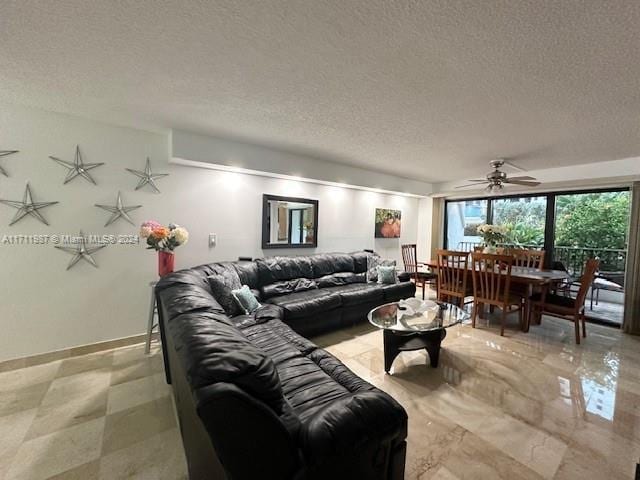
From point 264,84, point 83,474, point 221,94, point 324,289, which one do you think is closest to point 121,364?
point 83,474

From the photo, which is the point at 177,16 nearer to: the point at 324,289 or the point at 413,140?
the point at 413,140

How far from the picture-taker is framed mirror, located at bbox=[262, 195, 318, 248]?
13.3ft

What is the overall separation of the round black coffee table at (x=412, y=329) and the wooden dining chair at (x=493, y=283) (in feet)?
3.04

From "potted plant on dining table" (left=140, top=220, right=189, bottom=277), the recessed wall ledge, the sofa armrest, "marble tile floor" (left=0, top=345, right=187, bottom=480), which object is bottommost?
"marble tile floor" (left=0, top=345, right=187, bottom=480)

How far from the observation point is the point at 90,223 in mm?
2871

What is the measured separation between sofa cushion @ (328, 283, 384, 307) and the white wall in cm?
154

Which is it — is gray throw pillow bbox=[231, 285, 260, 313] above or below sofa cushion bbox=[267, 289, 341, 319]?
above

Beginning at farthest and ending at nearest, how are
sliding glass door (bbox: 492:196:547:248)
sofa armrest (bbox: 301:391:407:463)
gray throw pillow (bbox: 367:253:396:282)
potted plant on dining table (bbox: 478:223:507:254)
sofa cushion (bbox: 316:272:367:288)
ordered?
sliding glass door (bbox: 492:196:547:248) < gray throw pillow (bbox: 367:253:396:282) < potted plant on dining table (bbox: 478:223:507:254) < sofa cushion (bbox: 316:272:367:288) < sofa armrest (bbox: 301:391:407:463)

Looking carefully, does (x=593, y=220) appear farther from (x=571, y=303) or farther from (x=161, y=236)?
(x=161, y=236)

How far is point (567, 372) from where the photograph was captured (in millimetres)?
2629

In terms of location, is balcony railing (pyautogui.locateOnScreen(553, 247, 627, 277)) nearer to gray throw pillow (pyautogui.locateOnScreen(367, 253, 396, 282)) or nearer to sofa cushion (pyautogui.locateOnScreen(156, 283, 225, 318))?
gray throw pillow (pyautogui.locateOnScreen(367, 253, 396, 282))

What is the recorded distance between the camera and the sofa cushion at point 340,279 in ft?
13.4

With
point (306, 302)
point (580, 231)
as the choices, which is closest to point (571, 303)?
point (580, 231)

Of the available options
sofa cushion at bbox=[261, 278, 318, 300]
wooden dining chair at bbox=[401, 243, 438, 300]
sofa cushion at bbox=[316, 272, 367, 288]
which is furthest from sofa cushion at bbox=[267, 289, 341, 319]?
wooden dining chair at bbox=[401, 243, 438, 300]
